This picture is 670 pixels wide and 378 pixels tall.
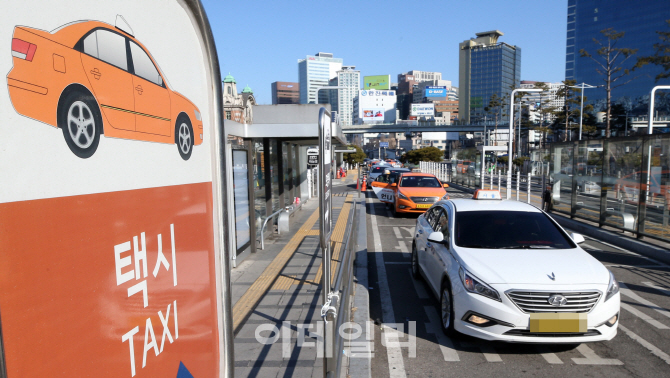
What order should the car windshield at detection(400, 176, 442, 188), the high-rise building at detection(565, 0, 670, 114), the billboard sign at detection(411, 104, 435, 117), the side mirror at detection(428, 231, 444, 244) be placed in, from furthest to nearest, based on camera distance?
the billboard sign at detection(411, 104, 435, 117)
the high-rise building at detection(565, 0, 670, 114)
the car windshield at detection(400, 176, 442, 188)
the side mirror at detection(428, 231, 444, 244)

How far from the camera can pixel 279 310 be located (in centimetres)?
610

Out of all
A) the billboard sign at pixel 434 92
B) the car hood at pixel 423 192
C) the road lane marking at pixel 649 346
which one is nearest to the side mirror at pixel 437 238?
the road lane marking at pixel 649 346

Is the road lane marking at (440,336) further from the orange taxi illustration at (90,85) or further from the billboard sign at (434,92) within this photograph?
the billboard sign at (434,92)

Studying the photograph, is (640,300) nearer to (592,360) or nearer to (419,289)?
(592,360)

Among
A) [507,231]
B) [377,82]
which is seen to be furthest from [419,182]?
[377,82]

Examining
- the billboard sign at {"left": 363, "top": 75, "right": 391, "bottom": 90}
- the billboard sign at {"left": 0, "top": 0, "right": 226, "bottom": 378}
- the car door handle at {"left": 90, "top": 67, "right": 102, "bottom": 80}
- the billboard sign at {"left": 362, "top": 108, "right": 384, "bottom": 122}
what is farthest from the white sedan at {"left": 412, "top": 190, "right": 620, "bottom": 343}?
the billboard sign at {"left": 363, "top": 75, "right": 391, "bottom": 90}

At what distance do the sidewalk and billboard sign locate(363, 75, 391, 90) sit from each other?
140 meters

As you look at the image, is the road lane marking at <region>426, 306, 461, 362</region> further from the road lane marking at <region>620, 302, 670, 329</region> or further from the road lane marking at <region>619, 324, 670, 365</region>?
the road lane marking at <region>620, 302, 670, 329</region>

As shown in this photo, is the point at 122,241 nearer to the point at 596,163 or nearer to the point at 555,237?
the point at 555,237

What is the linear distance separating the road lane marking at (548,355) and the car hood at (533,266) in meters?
0.84

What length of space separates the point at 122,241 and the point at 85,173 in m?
0.21

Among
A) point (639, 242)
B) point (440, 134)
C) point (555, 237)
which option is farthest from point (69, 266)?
point (440, 134)

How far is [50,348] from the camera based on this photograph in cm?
91

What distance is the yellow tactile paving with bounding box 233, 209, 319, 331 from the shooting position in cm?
592
